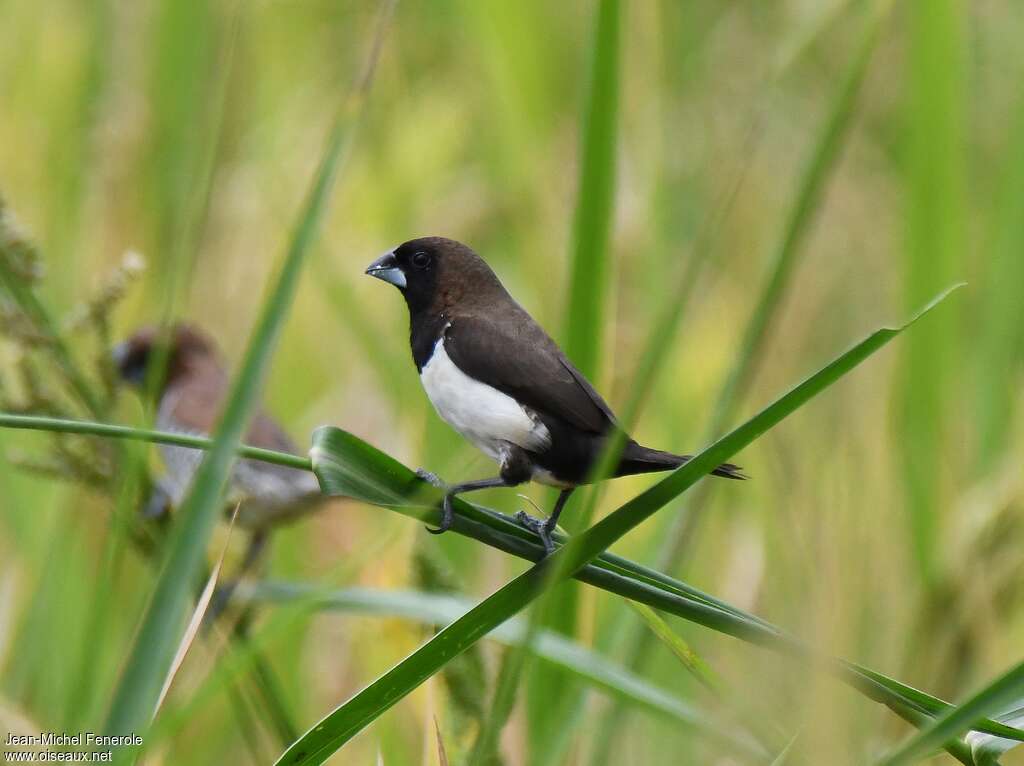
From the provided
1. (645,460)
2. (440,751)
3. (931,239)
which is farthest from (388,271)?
(931,239)

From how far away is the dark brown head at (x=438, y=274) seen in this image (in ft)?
6.59

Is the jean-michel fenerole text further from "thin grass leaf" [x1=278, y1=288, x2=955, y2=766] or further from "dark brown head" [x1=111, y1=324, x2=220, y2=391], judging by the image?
"dark brown head" [x1=111, y1=324, x2=220, y2=391]

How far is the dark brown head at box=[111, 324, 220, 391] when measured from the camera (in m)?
3.87

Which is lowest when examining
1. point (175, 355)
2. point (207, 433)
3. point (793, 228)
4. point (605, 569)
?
point (207, 433)

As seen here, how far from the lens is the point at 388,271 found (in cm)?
213

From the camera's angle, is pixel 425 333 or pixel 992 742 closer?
pixel 992 742

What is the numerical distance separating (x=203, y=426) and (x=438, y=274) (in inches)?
86.0

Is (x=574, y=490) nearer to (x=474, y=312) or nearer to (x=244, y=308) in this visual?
(x=474, y=312)

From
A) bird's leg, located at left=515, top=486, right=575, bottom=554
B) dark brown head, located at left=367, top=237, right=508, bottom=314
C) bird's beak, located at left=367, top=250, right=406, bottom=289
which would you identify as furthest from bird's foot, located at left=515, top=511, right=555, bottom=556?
bird's beak, located at left=367, top=250, right=406, bottom=289

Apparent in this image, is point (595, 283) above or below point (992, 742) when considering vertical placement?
above

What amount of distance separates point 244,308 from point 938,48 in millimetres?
1991

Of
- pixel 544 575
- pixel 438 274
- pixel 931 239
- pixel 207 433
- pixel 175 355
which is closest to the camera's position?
pixel 544 575

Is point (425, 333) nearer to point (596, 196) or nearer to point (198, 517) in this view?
point (596, 196)

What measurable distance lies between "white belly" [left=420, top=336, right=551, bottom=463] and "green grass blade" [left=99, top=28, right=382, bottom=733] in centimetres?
50
